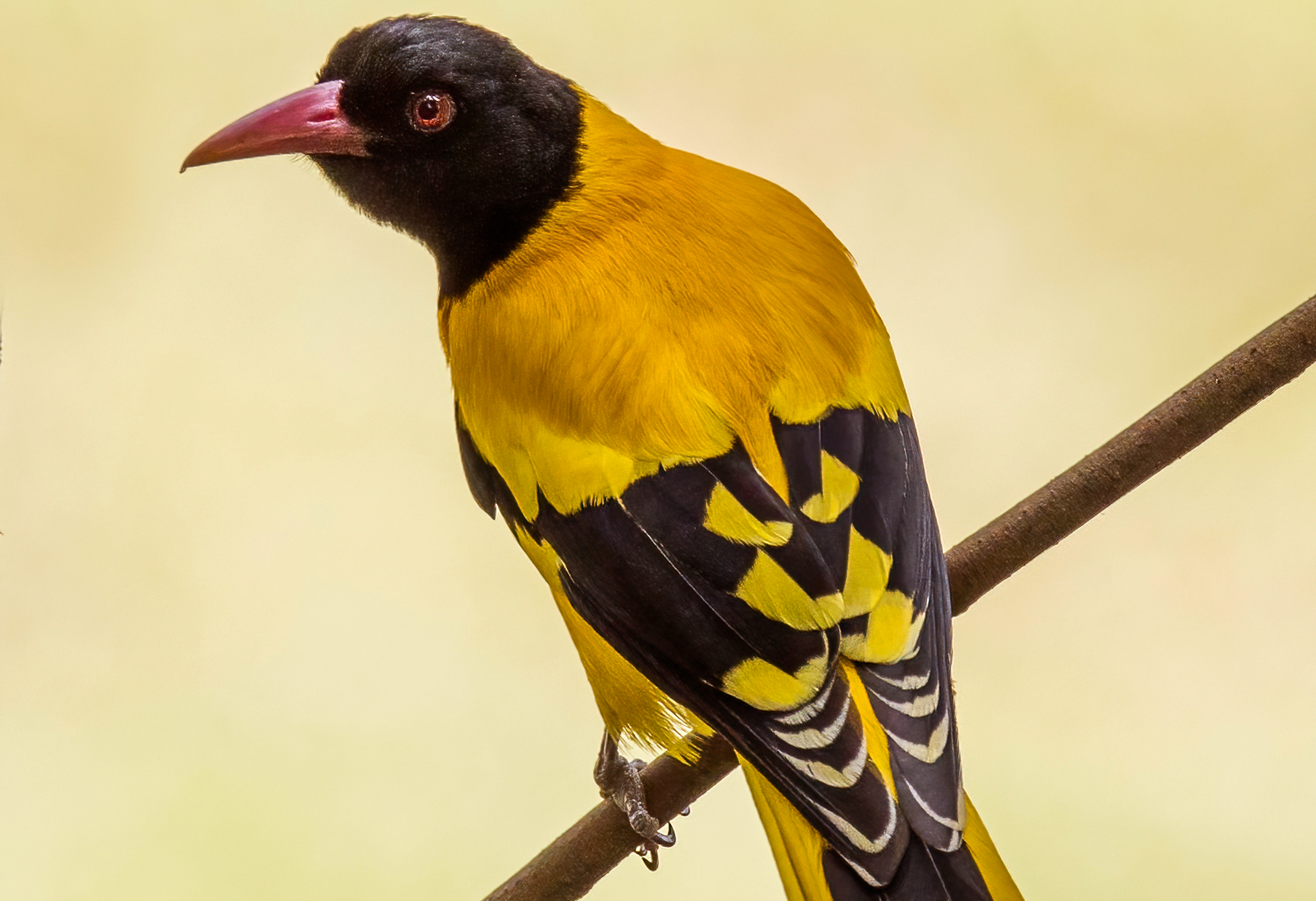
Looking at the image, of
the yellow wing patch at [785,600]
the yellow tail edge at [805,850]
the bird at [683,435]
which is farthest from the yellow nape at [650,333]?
the yellow tail edge at [805,850]

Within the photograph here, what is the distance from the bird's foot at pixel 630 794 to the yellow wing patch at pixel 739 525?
436 millimetres

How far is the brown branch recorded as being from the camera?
1.65 m

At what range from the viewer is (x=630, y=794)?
1.75 m

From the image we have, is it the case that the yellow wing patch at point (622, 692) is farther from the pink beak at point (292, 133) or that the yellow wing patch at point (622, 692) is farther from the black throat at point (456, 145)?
the pink beak at point (292, 133)

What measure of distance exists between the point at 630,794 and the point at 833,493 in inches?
19.6

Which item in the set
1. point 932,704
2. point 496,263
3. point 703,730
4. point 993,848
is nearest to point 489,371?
point 496,263

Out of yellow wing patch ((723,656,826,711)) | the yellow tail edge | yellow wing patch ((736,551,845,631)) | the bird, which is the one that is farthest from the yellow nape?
the yellow tail edge

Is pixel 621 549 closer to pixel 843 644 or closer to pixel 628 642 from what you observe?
pixel 628 642

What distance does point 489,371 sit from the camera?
5.78 ft

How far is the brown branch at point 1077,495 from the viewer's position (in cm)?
165

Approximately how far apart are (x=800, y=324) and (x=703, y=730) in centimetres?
53

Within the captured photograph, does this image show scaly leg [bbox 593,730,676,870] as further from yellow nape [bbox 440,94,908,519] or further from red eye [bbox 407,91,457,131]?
red eye [bbox 407,91,457,131]

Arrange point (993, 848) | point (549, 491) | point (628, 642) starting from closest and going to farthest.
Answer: point (993, 848), point (628, 642), point (549, 491)

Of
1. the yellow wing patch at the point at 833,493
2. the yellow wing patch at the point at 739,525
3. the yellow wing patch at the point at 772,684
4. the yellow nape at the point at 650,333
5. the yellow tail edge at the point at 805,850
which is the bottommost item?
the yellow tail edge at the point at 805,850
